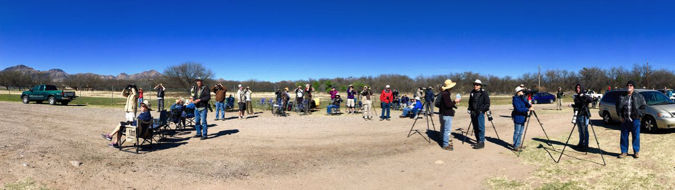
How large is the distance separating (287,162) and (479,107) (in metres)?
4.56

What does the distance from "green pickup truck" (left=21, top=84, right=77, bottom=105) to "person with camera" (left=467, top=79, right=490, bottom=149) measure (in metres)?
26.3

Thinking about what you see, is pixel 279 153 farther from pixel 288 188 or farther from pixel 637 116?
pixel 637 116

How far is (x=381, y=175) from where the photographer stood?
18.3ft

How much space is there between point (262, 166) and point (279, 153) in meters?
1.09

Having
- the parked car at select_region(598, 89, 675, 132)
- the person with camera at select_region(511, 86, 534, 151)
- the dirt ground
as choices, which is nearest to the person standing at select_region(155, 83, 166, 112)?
the dirt ground

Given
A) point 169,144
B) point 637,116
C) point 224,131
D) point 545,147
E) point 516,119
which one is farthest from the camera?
point 224,131

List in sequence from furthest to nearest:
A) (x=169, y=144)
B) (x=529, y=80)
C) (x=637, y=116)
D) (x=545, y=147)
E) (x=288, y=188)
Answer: (x=529, y=80), (x=169, y=144), (x=545, y=147), (x=637, y=116), (x=288, y=188)

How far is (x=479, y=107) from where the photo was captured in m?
7.21

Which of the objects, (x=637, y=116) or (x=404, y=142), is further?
(x=404, y=142)

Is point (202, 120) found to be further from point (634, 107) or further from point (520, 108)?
point (634, 107)

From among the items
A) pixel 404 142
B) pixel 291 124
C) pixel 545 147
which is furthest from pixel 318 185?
pixel 291 124

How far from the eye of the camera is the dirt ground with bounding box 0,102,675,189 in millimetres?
5023

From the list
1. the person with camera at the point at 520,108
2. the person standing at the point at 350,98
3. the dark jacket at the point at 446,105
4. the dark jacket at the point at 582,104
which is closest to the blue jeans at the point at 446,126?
the dark jacket at the point at 446,105

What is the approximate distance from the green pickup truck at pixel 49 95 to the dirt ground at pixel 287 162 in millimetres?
15237
